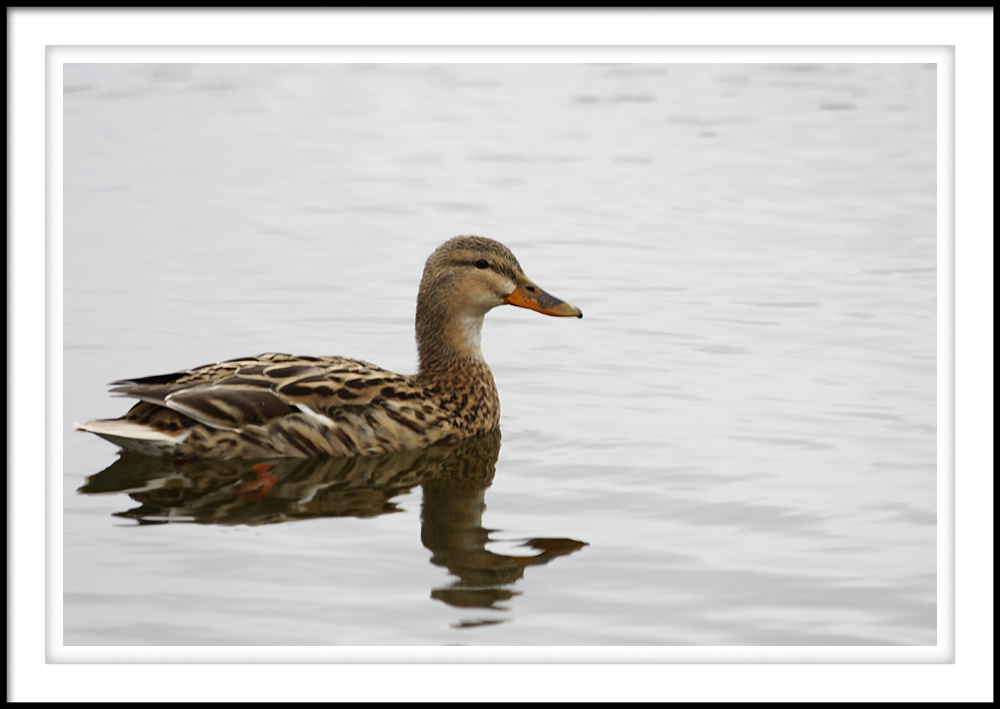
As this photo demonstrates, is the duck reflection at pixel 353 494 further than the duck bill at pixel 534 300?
No

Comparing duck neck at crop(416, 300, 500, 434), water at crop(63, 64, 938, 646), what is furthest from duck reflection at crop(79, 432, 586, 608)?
duck neck at crop(416, 300, 500, 434)

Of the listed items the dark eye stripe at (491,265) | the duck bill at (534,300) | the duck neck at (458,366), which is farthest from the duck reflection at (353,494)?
the dark eye stripe at (491,265)

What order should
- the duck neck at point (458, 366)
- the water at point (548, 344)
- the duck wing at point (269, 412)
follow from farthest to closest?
1. the duck neck at point (458, 366)
2. the duck wing at point (269, 412)
3. the water at point (548, 344)

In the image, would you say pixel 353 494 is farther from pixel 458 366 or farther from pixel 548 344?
pixel 548 344

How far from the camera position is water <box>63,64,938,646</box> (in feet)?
21.1

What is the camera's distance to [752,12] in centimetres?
662

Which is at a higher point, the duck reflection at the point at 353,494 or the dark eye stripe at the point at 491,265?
the dark eye stripe at the point at 491,265

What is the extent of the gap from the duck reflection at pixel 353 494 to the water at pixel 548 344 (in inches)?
1.1

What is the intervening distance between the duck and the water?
0.81ft

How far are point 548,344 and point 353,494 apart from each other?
3.57 m

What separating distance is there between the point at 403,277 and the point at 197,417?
4.96 meters

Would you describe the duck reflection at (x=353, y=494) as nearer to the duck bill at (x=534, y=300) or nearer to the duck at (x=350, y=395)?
the duck at (x=350, y=395)

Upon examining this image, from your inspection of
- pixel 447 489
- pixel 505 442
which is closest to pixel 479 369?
pixel 505 442

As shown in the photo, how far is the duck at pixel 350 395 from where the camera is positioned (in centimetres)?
805
